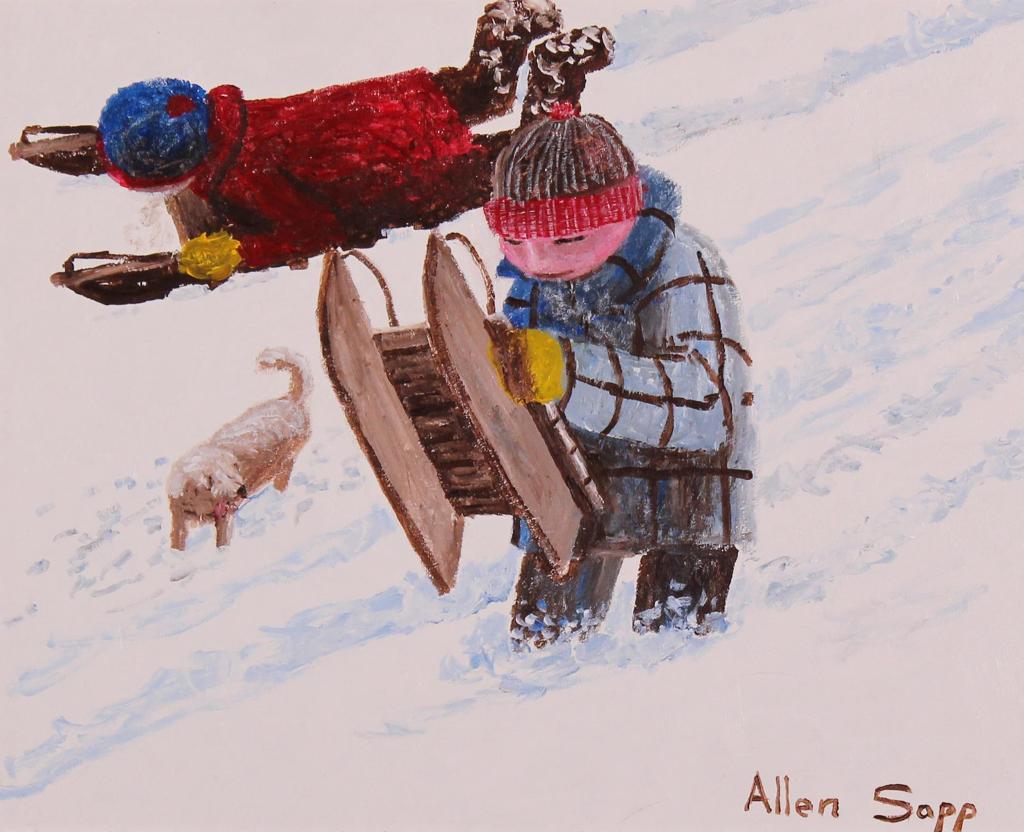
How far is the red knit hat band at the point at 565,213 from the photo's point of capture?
3.64 ft

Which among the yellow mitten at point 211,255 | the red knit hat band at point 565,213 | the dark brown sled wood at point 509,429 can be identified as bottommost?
the dark brown sled wood at point 509,429

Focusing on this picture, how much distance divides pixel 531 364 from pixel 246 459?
0.38m

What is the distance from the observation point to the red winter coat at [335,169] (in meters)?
1.15

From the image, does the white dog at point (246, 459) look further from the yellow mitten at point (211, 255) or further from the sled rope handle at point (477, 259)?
the sled rope handle at point (477, 259)

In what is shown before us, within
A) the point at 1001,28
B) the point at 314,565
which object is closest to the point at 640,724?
the point at 314,565

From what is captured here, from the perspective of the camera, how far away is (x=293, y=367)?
123 centimetres

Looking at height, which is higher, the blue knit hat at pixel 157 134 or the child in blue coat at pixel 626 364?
the blue knit hat at pixel 157 134

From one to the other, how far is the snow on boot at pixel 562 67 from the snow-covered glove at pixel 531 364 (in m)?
0.27

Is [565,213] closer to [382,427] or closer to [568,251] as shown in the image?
[568,251]

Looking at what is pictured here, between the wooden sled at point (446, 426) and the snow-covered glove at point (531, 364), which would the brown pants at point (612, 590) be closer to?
the wooden sled at point (446, 426)

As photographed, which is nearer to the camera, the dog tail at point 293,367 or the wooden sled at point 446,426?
the wooden sled at point 446,426

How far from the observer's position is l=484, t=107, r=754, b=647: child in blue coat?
1.10m

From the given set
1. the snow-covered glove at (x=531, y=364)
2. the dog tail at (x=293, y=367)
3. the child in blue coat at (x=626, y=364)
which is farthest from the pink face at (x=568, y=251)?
the dog tail at (x=293, y=367)

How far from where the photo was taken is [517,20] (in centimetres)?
122
